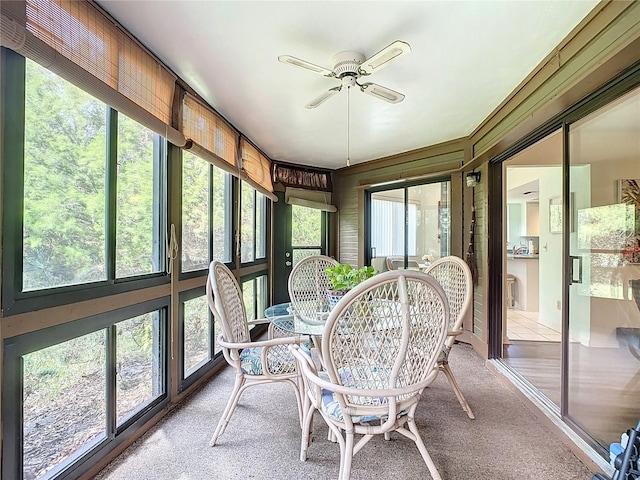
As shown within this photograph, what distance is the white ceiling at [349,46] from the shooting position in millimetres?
1681

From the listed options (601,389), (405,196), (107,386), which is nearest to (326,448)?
(107,386)

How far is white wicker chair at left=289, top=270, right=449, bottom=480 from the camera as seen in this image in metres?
1.30

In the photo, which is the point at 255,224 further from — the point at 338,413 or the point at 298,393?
the point at 338,413

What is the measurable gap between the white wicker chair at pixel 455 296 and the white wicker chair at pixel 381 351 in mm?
841

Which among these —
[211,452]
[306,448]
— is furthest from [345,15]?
[211,452]

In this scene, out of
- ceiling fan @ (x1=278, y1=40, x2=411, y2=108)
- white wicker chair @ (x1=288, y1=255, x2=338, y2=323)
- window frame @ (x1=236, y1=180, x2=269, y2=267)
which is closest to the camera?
ceiling fan @ (x1=278, y1=40, x2=411, y2=108)

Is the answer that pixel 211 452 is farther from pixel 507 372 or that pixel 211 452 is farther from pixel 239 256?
pixel 507 372

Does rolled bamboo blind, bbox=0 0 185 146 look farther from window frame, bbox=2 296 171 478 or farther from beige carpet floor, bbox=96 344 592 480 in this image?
beige carpet floor, bbox=96 344 592 480

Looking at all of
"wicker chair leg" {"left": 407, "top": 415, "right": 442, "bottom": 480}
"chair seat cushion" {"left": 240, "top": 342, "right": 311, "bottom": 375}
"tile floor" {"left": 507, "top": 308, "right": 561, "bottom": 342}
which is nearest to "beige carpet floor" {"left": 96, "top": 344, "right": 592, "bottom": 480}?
"wicker chair leg" {"left": 407, "top": 415, "right": 442, "bottom": 480}

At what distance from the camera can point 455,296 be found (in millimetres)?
2449

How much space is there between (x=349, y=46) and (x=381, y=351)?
70.5 inches

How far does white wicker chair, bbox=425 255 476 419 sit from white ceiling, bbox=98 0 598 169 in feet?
4.61

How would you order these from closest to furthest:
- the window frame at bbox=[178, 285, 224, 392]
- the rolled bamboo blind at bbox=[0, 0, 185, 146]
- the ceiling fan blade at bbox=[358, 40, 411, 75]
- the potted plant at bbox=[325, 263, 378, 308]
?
1. the rolled bamboo blind at bbox=[0, 0, 185, 146]
2. the ceiling fan blade at bbox=[358, 40, 411, 75]
3. the potted plant at bbox=[325, 263, 378, 308]
4. the window frame at bbox=[178, 285, 224, 392]

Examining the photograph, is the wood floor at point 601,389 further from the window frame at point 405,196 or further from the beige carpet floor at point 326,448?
the window frame at point 405,196
